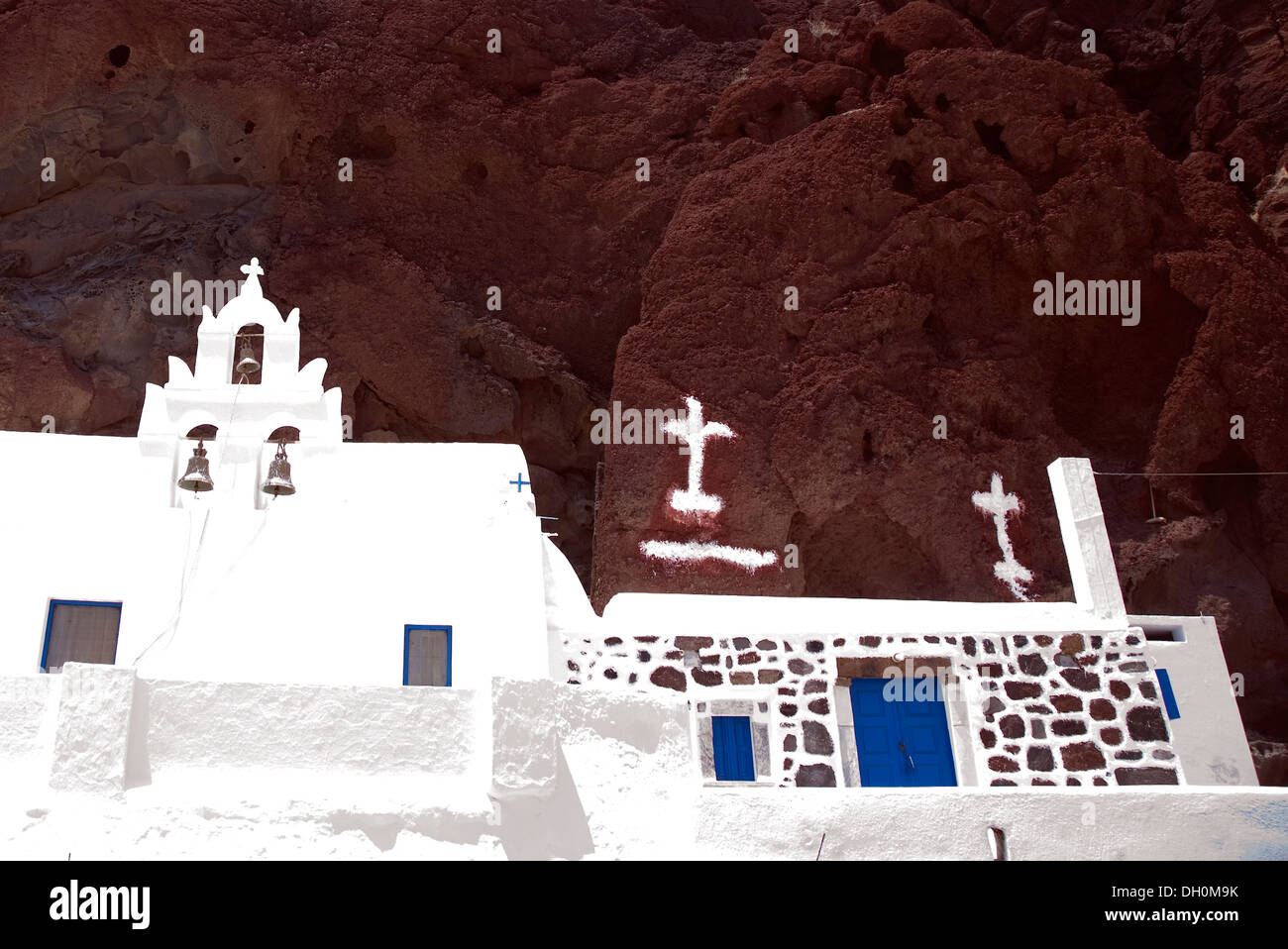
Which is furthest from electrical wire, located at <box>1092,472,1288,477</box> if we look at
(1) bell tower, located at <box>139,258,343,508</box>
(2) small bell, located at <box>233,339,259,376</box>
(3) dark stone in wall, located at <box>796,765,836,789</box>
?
(2) small bell, located at <box>233,339,259,376</box>

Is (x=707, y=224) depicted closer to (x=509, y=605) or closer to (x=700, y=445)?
(x=700, y=445)

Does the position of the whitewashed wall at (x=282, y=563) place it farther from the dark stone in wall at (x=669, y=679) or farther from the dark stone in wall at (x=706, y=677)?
the dark stone in wall at (x=706, y=677)

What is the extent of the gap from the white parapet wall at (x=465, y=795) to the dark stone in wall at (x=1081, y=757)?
80cm

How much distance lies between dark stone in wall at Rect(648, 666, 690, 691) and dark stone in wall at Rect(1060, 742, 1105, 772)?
10.6 feet

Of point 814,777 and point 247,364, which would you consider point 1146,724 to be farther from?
point 247,364

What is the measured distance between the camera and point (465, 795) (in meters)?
8.82

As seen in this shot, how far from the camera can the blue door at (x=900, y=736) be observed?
11211mm


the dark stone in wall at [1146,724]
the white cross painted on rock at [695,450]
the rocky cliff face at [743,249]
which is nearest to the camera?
the dark stone in wall at [1146,724]

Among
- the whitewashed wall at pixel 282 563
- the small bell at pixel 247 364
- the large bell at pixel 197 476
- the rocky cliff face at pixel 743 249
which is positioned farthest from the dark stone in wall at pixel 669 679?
the rocky cliff face at pixel 743 249

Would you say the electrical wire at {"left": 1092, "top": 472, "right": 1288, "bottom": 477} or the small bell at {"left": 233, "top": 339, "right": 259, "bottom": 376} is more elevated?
the electrical wire at {"left": 1092, "top": 472, "right": 1288, "bottom": 477}

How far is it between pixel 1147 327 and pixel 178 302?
627 inches

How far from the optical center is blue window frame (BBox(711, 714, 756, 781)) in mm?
10906

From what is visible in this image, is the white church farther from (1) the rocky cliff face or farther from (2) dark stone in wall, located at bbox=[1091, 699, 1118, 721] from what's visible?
(1) the rocky cliff face

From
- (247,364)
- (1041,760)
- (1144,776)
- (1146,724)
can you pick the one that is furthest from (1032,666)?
(247,364)
